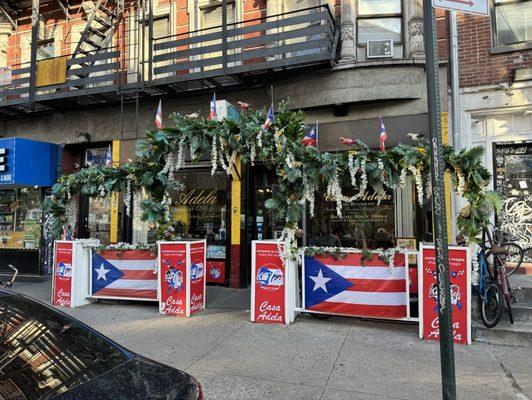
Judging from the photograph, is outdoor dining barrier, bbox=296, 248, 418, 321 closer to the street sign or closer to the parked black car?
the street sign

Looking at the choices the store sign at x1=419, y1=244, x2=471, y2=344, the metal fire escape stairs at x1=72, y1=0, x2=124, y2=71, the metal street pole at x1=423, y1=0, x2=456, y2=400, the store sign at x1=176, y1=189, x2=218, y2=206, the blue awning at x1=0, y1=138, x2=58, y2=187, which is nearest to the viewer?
the metal street pole at x1=423, y1=0, x2=456, y2=400

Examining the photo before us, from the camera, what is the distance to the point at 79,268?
8.02 meters

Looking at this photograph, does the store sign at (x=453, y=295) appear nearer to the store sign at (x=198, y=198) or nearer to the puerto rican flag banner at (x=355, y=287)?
the puerto rican flag banner at (x=355, y=287)

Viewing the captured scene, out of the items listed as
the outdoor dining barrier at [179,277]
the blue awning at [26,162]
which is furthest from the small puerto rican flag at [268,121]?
the blue awning at [26,162]

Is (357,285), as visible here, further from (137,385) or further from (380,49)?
(380,49)

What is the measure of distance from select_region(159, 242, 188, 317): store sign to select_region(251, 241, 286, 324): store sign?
120 cm

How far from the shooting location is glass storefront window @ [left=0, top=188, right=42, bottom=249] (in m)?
12.0

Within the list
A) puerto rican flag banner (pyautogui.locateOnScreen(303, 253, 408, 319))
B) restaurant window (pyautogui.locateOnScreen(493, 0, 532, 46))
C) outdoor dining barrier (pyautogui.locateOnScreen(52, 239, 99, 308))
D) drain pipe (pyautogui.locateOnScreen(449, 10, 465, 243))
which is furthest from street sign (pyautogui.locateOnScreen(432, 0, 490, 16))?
outdoor dining barrier (pyautogui.locateOnScreen(52, 239, 99, 308))

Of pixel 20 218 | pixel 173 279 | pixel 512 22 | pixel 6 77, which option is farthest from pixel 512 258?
pixel 6 77

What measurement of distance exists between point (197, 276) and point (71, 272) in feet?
8.17

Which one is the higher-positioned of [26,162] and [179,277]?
[26,162]

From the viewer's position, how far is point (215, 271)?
10.1 meters

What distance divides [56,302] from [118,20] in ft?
24.2

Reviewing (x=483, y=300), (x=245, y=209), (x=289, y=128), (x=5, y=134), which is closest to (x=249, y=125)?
(x=289, y=128)
